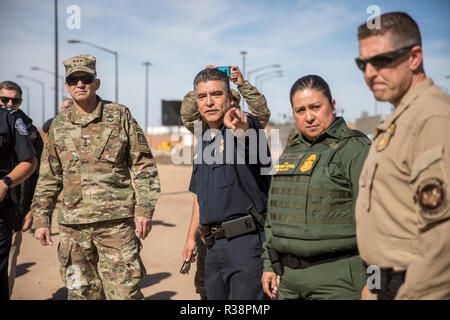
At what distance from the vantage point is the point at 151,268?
20.8ft

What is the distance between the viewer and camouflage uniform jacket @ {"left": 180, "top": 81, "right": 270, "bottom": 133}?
3771 millimetres

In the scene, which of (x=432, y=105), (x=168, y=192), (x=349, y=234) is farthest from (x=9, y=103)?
(x=168, y=192)

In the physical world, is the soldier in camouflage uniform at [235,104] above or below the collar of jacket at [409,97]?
above

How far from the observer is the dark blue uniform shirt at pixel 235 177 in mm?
2938

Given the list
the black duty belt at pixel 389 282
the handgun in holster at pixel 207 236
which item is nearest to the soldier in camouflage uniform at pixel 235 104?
the handgun in holster at pixel 207 236

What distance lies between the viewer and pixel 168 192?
48.3 feet

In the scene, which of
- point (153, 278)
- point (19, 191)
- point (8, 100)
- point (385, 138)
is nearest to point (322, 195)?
point (385, 138)

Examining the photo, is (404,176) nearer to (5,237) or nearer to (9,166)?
(5,237)

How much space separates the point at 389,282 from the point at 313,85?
1.29 meters

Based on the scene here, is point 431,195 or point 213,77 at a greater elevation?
point 213,77

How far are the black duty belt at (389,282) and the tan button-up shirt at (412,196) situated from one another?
0.03 meters

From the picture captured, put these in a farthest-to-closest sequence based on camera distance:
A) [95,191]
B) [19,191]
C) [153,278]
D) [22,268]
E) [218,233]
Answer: [22,268] → [153,278] → [19,191] → [95,191] → [218,233]

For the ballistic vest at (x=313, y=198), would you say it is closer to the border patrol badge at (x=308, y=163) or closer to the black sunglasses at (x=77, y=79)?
the border patrol badge at (x=308, y=163)

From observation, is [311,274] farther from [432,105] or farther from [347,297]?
[432,105]
